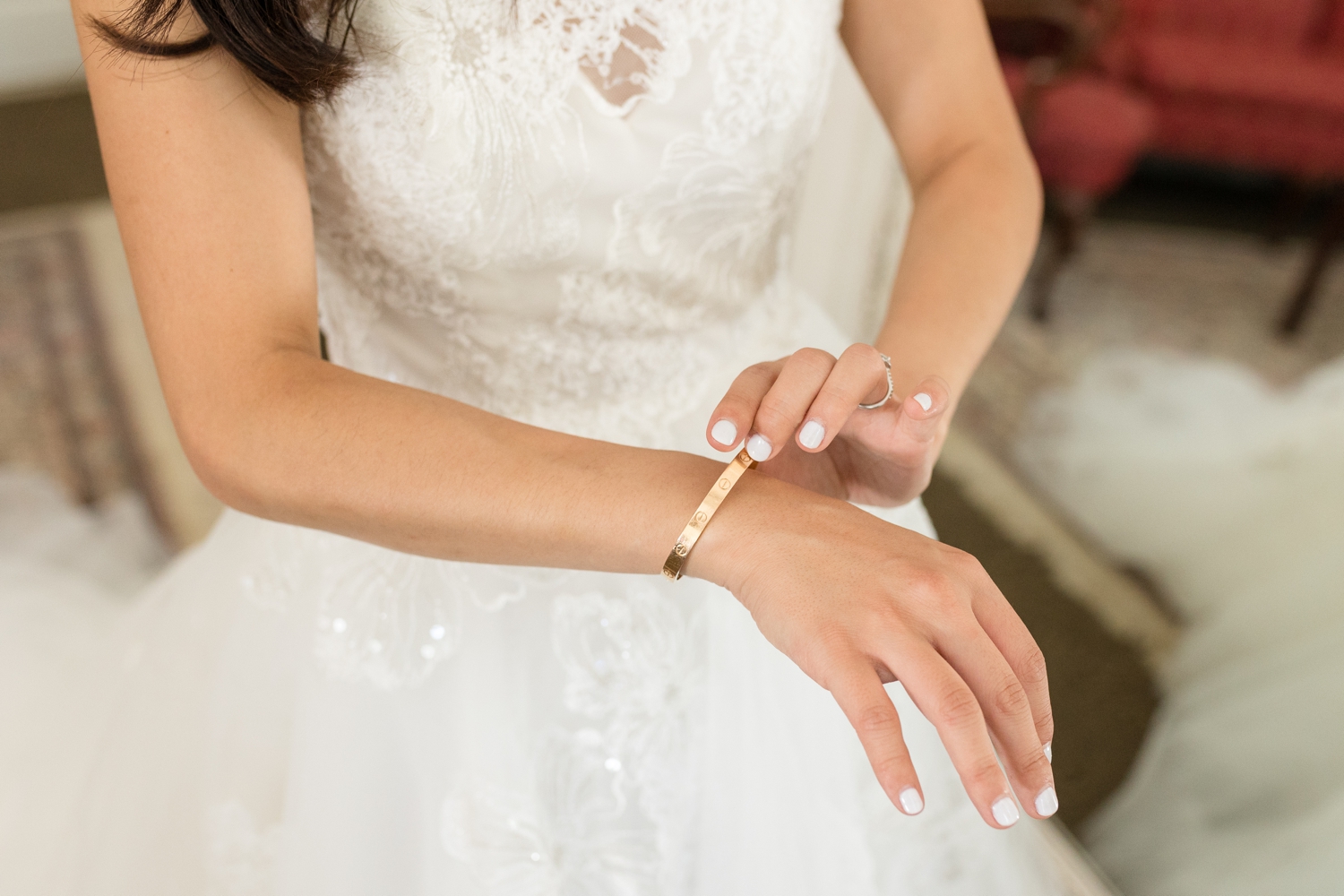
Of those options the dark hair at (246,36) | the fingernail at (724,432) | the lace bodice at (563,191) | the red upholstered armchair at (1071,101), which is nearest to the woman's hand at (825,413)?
the fingernail at (724,432)

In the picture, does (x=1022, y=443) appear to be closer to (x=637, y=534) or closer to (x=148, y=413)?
(x=637, y=534)

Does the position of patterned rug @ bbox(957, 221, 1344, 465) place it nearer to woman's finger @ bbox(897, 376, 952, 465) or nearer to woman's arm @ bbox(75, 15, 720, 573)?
woman's finger @ bbox(897, 376, 952, 465)

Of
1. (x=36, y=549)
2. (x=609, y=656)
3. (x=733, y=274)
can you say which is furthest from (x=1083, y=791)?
(x=36, y=549)

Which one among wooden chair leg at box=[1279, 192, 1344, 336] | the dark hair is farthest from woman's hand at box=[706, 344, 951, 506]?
wooden chair leg at box=[1279, 192, 1344, 336]

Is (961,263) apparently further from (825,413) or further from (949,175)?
(825,413)

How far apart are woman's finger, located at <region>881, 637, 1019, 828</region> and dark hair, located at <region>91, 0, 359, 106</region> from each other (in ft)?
1.61

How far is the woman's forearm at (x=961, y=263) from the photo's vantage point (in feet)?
2.24

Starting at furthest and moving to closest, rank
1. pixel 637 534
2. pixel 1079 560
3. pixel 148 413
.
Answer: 1. pixel 148 413
2. pixel 1079 560
3. pixel 637 534

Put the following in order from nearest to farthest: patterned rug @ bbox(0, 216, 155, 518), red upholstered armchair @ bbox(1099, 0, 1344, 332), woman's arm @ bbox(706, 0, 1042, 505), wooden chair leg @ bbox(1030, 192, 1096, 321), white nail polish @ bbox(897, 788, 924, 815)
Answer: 1. white nail polish @ bbox(897, 788, 924, 815)
2. woman's arm @ bbox(706, 0, 1042, 505)
3. red upholstered armchair @ bbox(1099, 0, 1344, 332)
4. patterned rug @ bbox(0, 216, 155, 518)
5. wooden chair leg @ bbox(1030, 192, 1096, 321)

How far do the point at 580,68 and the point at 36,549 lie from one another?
105 cm

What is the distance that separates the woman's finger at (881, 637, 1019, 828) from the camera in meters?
0.39

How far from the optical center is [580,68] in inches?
25.2

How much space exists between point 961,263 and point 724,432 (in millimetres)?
369

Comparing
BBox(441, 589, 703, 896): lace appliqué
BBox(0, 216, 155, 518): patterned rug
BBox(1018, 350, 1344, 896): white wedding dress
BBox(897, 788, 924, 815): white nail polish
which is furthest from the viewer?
BBox(0, 216, 155, 518): patterned rug
